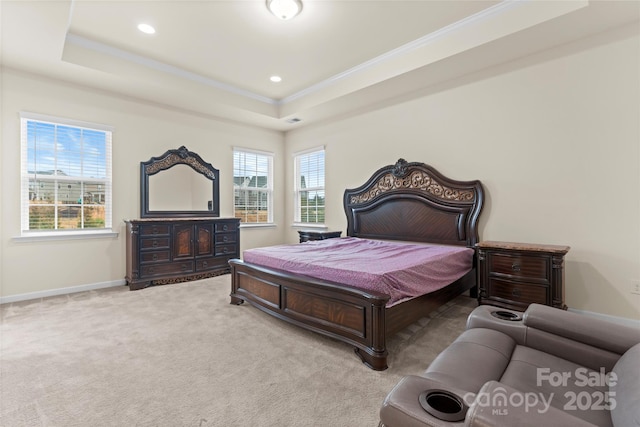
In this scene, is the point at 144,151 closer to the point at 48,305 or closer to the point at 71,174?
the point at 71,174

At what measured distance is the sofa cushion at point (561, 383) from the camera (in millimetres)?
1067

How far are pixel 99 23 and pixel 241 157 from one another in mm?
2990

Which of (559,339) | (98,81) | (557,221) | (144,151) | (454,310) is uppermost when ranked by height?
(98,81)

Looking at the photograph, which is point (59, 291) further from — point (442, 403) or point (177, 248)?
point (442, 403)

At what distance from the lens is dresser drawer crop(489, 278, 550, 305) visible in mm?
2928

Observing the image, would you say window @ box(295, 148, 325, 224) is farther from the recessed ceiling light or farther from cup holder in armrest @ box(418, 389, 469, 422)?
cup holder in armrest @ box(418, 389, 469, 422)

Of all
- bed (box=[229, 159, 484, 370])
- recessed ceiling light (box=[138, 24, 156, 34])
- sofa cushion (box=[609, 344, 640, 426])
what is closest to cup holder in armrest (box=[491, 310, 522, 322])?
sofa cushion (box=[609, 344, 640, 426])

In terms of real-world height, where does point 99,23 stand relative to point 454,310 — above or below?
above

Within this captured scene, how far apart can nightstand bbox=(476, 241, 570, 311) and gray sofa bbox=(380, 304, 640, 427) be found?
59.8 inches

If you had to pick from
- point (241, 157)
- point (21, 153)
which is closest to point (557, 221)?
point (241, 157)

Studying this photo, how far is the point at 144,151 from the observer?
474cm

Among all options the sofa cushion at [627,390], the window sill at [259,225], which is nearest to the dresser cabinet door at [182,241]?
the window sill at [259,225]

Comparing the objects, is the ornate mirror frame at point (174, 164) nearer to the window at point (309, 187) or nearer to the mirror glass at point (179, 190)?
the mirror glass at point (179, 190)

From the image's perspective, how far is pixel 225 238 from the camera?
5.18 m
